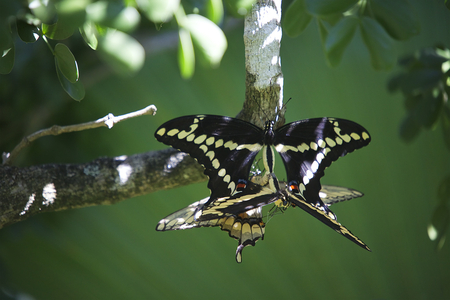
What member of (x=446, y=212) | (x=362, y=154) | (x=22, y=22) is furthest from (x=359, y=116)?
(x=22, y=22)

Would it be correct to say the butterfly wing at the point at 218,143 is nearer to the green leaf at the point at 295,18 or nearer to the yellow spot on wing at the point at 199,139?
the yellow spot on wing at the point at 199,139

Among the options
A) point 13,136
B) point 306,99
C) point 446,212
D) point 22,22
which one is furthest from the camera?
point 306,99

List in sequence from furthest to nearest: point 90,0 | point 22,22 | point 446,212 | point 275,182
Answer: point 446,212, point 275,182, point 22,22, point 90,0

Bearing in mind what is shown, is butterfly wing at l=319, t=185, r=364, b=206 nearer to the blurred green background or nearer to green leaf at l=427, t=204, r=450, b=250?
green leaf at l=427, t=204, r=450, b=250

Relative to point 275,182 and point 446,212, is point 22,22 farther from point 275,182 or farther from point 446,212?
point 446,212

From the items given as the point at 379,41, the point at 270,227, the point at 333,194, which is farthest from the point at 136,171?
the point at 270,227

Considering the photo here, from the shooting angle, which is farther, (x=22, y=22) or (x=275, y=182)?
(x=275, y=182)

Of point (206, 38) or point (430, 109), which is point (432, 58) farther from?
point (206, 38)

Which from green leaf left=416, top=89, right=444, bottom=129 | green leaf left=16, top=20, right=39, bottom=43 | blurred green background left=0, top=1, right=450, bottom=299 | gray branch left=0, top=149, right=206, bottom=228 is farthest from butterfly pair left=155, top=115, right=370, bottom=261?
blurred green background left=0, top=1, right=450, bottom=299
